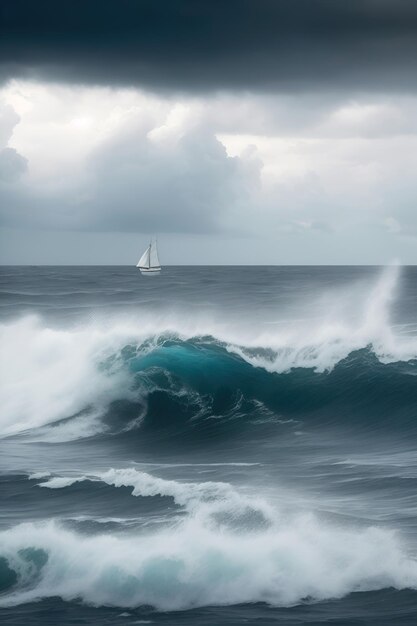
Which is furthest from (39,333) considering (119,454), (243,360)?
(119,454)

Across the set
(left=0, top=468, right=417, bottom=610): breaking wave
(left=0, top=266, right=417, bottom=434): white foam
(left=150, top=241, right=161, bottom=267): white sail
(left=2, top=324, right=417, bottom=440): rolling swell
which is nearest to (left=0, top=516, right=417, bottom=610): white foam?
(left=0, top=468, right=417, bottom=610): breaking wave

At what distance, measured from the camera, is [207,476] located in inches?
834

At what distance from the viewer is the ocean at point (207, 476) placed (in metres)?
14.2

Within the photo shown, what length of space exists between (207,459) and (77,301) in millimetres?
49043

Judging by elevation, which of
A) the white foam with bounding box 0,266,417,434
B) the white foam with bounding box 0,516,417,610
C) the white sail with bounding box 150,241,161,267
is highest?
the white sail with bounding box 150,241,161,267

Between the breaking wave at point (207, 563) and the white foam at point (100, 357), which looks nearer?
the breaking wave at point (207, 563)

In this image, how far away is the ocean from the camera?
14.2 metres

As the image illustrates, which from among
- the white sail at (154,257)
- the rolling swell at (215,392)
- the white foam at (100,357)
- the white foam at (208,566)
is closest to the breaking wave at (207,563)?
the white foam at (208,566)

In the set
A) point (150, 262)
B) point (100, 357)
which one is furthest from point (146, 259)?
point (100, 357)

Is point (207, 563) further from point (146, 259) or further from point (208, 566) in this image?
point (146, 259)

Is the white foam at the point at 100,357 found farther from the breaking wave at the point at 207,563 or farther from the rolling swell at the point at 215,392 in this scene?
the breaking wave at the point at 207,563

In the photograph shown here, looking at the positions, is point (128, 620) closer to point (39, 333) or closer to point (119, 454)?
point (119, 454)

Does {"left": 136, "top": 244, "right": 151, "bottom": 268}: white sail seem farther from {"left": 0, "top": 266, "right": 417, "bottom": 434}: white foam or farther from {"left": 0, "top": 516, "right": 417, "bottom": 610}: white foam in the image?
{"left": 0, "top": 516, "right": 417, "bottom": 610}: white foam

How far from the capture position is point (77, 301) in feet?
235
